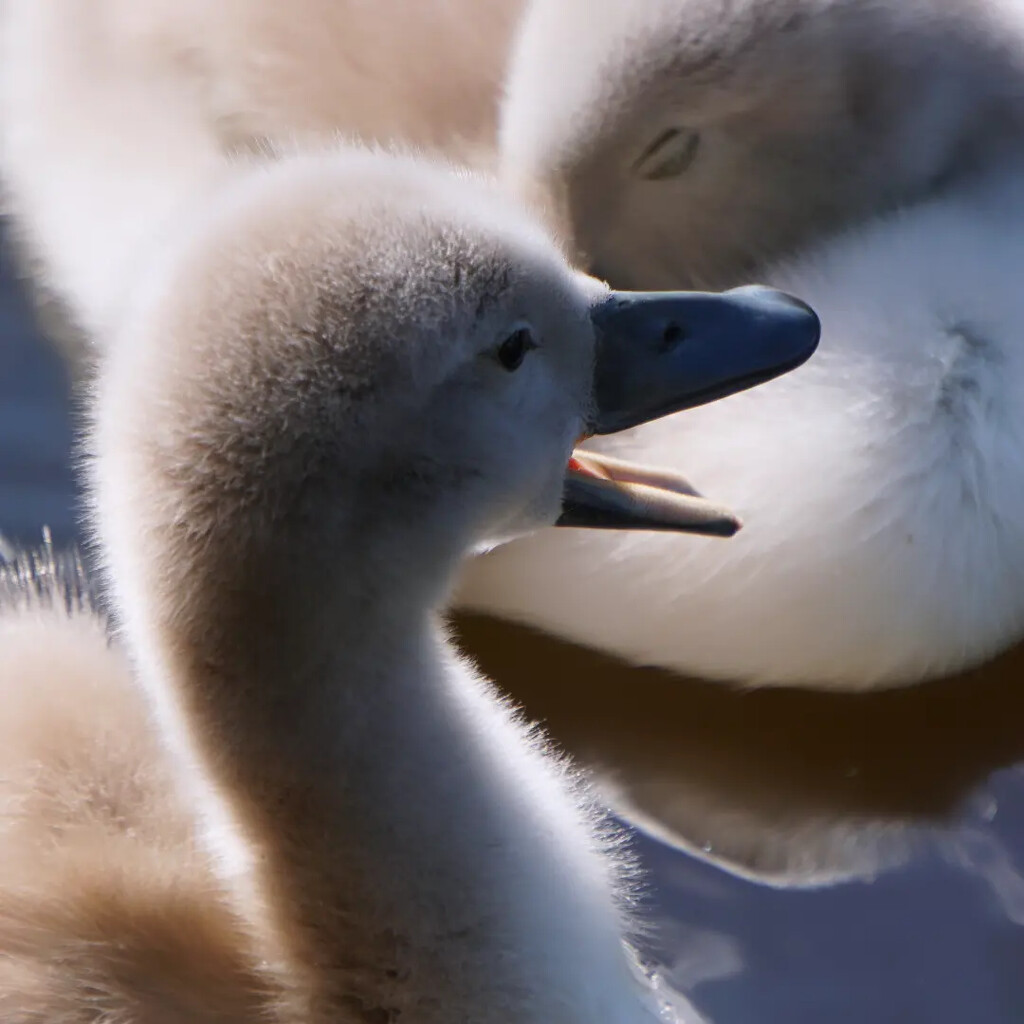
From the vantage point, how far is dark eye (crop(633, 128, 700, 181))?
240 centimetres

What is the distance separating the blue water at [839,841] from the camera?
2.14 meters

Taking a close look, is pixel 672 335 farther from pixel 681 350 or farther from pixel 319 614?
pixel 319 614

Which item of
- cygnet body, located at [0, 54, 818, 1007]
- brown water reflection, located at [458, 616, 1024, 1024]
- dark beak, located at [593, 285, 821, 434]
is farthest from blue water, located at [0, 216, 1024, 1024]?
dark beak, located at [593, 285, 821, 434]

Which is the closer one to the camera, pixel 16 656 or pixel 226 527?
pixel 226 527

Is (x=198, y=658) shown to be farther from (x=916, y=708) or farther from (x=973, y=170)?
(x=973, y=170)

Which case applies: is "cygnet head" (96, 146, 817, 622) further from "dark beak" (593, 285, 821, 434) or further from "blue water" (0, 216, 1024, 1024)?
"blue water" (0, 216, 1024, 1024)

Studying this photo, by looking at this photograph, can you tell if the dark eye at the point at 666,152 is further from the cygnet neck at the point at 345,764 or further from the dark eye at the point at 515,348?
the cygnet neck at the point at 345,764

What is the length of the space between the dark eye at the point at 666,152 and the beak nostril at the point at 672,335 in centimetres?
57

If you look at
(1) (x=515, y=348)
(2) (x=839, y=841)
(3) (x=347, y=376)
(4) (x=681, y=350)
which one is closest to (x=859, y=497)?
(2) (x=839, y=841)

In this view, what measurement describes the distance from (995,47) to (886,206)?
21 centimetres

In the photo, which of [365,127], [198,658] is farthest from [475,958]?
[365,127]

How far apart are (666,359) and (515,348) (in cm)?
16

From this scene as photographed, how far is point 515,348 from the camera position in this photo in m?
1.76

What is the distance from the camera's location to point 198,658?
1.62m
